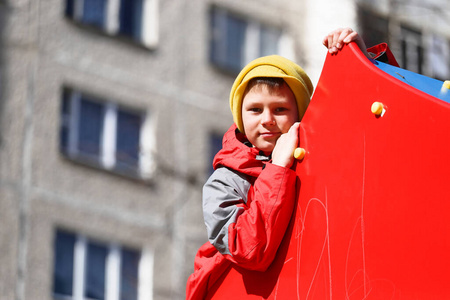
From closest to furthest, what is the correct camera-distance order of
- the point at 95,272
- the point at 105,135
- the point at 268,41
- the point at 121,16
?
1. the point at 95,272
2. the point at 105,135
3. the point at 121,16
4. the point at 268,41

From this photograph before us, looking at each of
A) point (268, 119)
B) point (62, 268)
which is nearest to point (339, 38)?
point (268, 119)

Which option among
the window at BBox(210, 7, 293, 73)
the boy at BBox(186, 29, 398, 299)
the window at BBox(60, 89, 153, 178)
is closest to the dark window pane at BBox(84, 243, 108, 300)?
the window at BBox(60, 89, 153, 178)

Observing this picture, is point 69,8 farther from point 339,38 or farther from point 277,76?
point 339,38

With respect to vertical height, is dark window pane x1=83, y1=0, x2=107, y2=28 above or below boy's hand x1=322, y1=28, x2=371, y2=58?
above

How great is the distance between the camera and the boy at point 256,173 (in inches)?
146

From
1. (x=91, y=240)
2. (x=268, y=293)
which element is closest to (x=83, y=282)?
(x=91, y=240)

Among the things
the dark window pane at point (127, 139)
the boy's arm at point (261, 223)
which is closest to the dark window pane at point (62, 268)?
the dark window pane at point (127, 139)

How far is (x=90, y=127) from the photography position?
1511 centimetres

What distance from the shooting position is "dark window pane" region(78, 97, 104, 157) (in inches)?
591

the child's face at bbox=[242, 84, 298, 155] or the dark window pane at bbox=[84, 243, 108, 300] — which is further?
the dark window pane at bbox=[84, 243, 108, 300]

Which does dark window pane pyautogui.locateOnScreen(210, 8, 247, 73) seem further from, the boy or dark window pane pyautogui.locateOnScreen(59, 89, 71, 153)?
the boy

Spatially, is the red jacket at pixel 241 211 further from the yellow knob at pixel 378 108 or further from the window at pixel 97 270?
the window at pixel 97 270

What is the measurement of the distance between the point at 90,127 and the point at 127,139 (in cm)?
64

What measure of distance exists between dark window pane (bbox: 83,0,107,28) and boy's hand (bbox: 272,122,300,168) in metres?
12.1
